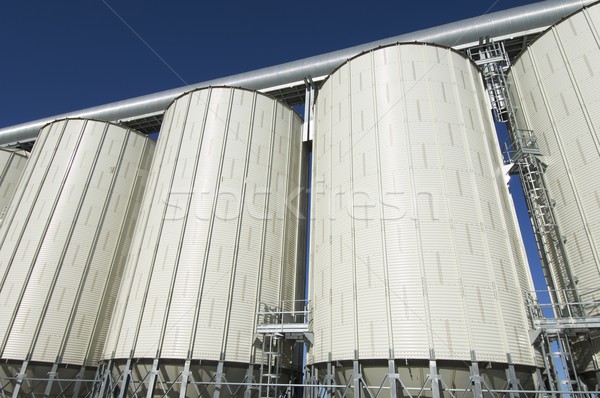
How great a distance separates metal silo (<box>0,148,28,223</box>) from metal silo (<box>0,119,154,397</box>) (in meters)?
7.43

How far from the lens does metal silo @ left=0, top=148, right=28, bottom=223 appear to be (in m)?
39.8

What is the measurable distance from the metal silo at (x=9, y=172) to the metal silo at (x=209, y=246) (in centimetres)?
1994

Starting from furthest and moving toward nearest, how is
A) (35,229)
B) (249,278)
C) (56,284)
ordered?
(35,229), (56,284), (249,278)

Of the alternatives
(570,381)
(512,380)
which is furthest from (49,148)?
(570,381)

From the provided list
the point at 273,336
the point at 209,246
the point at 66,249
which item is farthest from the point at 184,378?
the point at 66,249

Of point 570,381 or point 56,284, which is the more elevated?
point 56,284

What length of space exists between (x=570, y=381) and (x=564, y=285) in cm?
514

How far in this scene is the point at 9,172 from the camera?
41156 millimetres

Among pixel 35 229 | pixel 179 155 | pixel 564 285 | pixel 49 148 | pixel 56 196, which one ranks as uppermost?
pixel 49 148

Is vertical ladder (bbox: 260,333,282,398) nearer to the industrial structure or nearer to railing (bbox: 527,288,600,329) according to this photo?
the industrial structure

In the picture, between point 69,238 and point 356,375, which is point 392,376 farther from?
point 69,238

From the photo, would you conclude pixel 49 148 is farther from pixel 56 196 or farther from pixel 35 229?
pixel 35 229

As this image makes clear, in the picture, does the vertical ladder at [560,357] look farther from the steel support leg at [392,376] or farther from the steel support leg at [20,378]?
the steel support leg at [20,378]

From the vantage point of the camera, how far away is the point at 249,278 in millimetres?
24094
